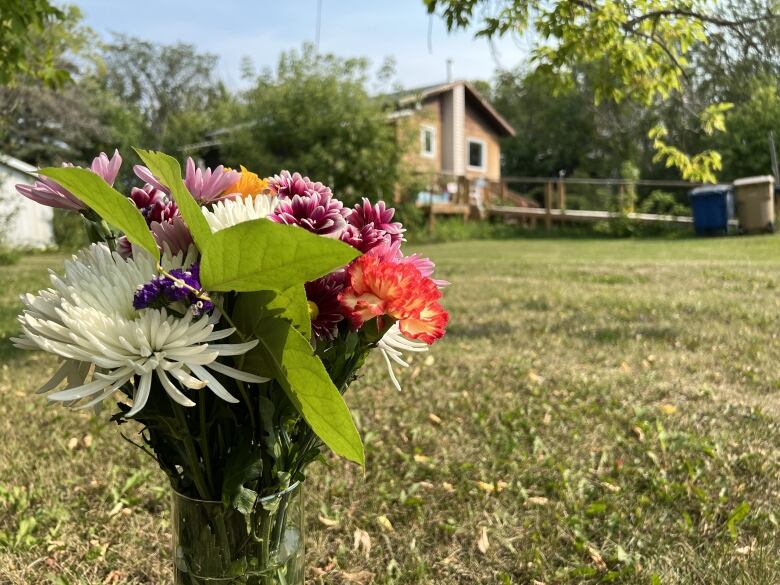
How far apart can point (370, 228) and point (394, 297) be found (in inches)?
5.1

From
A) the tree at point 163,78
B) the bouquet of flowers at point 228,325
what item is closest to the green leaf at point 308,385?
the bouquet of flowers at point 228,325

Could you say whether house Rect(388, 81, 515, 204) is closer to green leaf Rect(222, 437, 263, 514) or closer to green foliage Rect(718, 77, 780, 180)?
green foliage Rect(718, 77, 780, 180)

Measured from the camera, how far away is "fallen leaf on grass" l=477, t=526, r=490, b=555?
1.77 meters

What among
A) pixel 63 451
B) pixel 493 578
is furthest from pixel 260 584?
pixel 63 451

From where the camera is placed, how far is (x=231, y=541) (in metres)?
0.90

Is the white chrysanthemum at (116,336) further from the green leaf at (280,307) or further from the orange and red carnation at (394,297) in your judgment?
the orange and red carnation at (394,297)

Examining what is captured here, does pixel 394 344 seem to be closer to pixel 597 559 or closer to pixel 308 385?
pixel 308 385

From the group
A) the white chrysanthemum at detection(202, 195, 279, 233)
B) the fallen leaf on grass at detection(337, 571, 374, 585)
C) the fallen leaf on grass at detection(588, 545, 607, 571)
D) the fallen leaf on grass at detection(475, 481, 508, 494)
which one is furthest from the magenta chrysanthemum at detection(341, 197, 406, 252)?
the fallen leaf on grass at detection(475, 481, 508, 494)

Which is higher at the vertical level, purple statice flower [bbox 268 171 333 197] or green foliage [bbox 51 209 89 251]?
green foliage [bbox 51 209 89 251]

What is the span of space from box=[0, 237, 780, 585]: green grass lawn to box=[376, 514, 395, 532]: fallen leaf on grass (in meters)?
0.01

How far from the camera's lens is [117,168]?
0.85m

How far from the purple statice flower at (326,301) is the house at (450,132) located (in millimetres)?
16100

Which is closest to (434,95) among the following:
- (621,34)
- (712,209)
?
(712,209)

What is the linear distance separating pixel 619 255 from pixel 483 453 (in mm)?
9160
